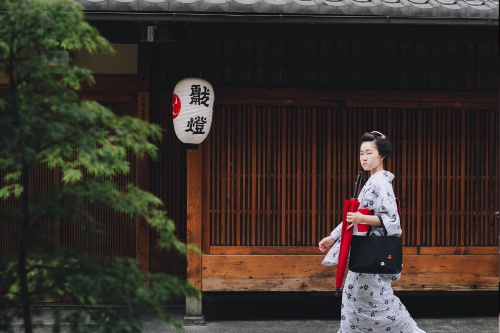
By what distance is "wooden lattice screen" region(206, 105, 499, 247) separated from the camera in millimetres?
9164

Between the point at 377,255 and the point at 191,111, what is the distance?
2797 millimetres

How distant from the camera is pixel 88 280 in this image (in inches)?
189

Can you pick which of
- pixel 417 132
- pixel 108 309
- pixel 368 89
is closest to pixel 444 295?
pixel 417 132

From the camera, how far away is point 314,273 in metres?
9.16

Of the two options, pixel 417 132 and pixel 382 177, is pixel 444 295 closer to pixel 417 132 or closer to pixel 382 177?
pixel 417 132

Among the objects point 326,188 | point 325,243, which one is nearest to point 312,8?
point 326,188

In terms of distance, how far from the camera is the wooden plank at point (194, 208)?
29.3 feet

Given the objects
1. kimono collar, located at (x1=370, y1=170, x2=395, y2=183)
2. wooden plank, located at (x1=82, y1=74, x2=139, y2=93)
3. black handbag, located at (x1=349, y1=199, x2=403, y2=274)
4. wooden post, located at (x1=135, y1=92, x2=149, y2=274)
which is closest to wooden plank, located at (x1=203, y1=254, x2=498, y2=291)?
wooden post, located at (x1=135, y1=92, x2=149, y2=274)

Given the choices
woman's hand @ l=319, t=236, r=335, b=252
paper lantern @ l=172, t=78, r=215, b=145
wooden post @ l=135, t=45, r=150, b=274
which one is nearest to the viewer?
woman's hand @ l=319, t=236, r=335, b=252

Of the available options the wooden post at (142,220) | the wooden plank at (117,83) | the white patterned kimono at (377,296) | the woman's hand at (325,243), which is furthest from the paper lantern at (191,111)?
the white patterned kimono at (377,296)

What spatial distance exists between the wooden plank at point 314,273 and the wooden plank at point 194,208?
0.46 ft

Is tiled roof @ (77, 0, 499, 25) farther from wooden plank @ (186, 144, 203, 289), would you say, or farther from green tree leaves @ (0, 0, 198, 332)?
green tree leaves @ (0, 0, 198, 332)

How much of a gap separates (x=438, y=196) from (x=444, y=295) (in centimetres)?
147

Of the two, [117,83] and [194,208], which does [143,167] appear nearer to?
[117,83]
